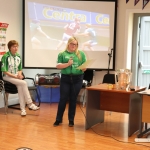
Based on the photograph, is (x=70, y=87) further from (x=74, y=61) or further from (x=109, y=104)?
(x=109, y=104)

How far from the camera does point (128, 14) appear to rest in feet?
19.9

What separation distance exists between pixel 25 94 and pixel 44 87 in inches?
48.1

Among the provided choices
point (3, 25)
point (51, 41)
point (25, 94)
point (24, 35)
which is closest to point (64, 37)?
point (51, 41)

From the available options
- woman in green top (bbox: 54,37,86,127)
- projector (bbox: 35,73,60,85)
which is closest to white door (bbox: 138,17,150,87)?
projector (bbox: 35,73,60,85)

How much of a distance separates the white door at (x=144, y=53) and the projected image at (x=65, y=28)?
0.78m

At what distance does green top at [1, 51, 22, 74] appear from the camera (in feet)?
16.8

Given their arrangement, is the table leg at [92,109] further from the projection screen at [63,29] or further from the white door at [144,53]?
the white door at [144,53]

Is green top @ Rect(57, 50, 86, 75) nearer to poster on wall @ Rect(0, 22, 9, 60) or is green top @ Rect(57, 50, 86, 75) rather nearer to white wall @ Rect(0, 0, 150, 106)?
poster on wall @ Rect(0, 22, 9, 60)

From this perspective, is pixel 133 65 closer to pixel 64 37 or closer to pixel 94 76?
pixel 94 76

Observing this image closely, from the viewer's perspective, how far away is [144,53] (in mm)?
6410

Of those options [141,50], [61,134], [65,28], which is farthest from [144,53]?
[61,134]

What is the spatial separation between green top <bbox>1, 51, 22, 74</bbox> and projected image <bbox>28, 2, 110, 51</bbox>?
Answer: 103 centimetres

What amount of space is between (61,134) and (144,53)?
3.22m

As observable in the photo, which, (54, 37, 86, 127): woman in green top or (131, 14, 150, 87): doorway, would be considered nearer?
(54, 37, 86, 127): woman in green top
